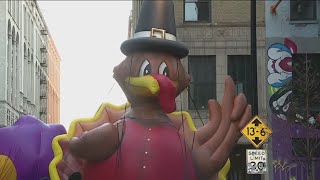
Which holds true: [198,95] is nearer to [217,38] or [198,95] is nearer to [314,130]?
[217,38]

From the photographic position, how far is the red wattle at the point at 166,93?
279 inches

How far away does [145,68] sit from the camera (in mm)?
7332

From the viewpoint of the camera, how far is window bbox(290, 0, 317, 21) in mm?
24297

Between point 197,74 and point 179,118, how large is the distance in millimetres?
16266

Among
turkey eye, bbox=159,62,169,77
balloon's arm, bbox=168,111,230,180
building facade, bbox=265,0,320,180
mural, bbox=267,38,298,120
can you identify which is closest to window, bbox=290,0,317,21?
building facade, bbox=265,0,320,180

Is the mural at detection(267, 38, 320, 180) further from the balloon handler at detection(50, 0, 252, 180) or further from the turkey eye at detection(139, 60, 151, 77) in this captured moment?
the turkey eye at detection(139, 60, 151, 77)

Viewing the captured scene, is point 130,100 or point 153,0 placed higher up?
point 153,0

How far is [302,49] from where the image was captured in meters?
23.6

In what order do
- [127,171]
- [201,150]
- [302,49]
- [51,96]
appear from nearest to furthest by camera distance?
[127,171] → [201,150] → [302,49] → [51,96]

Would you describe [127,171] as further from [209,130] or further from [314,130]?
[314,130]

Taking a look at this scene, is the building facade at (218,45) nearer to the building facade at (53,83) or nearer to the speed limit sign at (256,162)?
the speed limit sign at (256,162)

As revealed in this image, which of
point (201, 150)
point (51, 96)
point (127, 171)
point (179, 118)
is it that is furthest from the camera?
point (51, 96)

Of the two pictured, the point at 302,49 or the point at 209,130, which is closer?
the point at 209,130

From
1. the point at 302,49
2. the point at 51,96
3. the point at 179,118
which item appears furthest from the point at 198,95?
the point at 51,96
